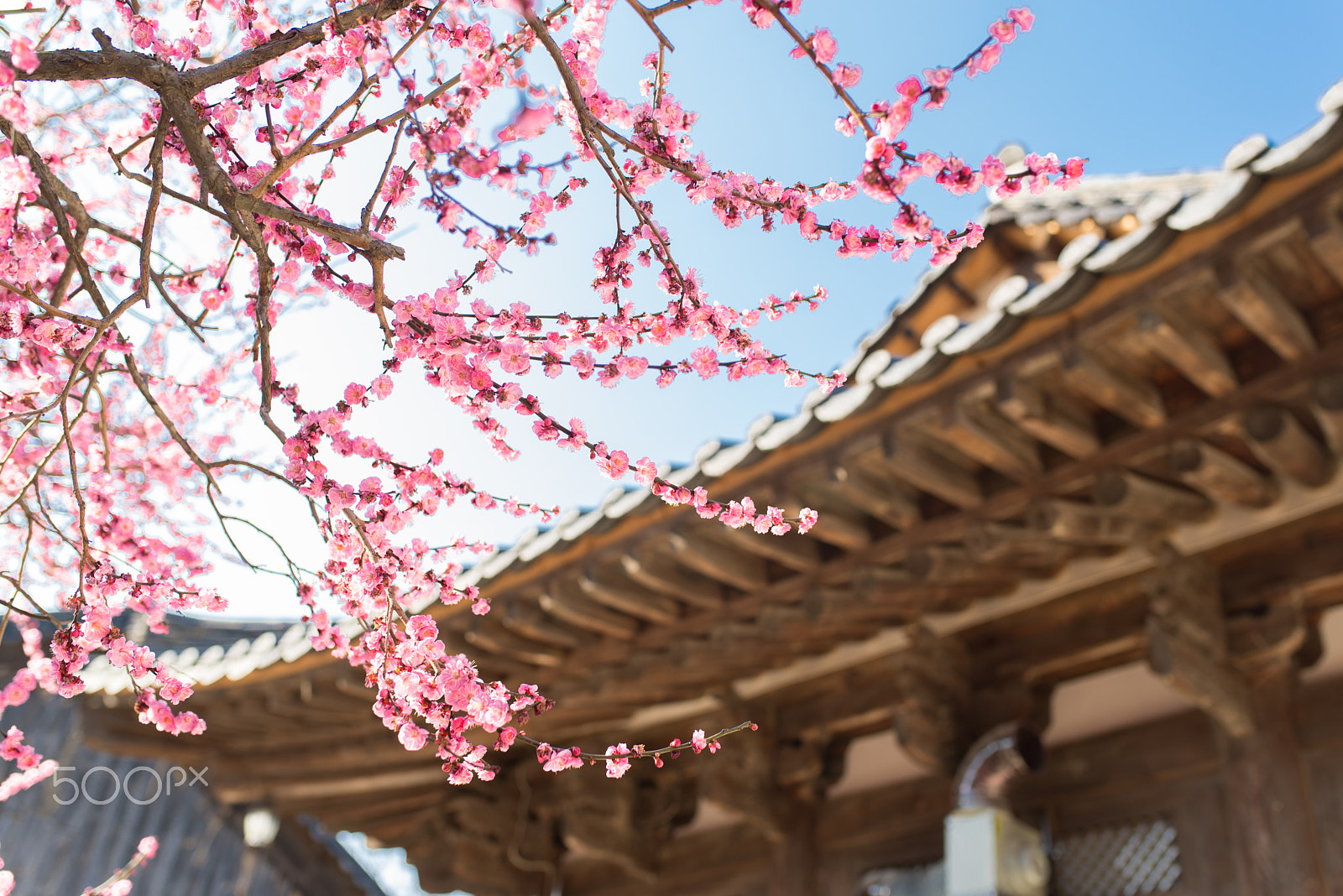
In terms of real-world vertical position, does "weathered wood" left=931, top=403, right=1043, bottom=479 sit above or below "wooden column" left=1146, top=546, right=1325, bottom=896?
above

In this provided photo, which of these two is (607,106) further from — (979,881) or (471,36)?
(979,881)

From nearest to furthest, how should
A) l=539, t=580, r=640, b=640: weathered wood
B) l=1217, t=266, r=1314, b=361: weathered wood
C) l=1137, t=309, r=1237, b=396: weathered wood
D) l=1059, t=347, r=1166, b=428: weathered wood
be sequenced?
l=1217, t=266, r=1314, b=361: weathered wood
l=1137, t=309, r=1237, b=396: weathered wood
l=1059, t=347, r=1166, b=428: weathered wood
l=539, t=580, r=640, b=640: weathered wood

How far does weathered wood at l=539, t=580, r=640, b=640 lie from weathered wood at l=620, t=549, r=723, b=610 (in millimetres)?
276

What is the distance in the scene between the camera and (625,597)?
451 cm

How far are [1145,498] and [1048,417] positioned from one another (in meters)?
0.50

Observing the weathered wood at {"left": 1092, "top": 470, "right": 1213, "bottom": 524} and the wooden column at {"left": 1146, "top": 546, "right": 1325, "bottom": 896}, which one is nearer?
the weathered wood at {"left": 1092, "top": 470, "right": 1213, "bottom": 524}

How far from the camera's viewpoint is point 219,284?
106 inches

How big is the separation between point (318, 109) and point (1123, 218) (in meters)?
4.98

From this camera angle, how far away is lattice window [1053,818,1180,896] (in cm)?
409

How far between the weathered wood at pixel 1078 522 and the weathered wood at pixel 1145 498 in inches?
1.9

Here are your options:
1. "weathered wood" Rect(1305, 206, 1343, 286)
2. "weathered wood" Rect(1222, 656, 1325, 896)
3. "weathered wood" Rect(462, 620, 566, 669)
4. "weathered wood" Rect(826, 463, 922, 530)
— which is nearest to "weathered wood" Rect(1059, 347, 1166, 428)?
"weathered wood" Rect(1305, 206, 1343, 286)

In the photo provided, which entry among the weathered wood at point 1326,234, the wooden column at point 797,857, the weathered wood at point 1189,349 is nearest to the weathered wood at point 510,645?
the wooden column at point 797,857

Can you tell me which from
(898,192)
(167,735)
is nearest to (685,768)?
(167,735)

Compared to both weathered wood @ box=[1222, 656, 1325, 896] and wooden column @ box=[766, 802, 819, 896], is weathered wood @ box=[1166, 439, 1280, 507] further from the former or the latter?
wooden column @ box=[766, 802, 819, 896]
